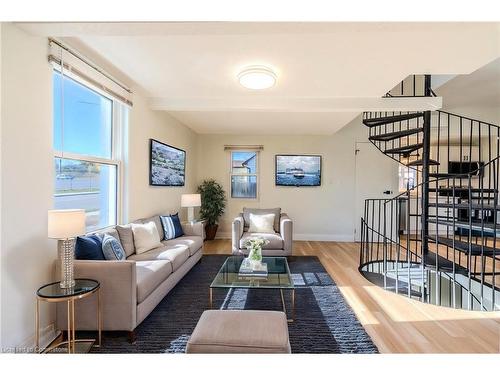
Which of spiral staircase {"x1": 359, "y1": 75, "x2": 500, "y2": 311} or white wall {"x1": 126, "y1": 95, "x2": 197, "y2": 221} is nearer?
spiral staircase {"x1": 359, "y1": 75, "x2": 500, "y2": 311}

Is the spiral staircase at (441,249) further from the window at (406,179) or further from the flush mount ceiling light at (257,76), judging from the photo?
the flush mount ceiling light at (257,76)

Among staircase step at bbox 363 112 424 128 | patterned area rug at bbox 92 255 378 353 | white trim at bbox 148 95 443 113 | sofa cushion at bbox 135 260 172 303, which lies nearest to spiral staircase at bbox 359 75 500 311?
staircase step at bbox 363 112 424 128

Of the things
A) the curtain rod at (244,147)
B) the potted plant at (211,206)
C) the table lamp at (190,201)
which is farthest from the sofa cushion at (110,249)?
the curtain rod at (244,147)

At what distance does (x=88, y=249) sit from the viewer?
2.11 meters

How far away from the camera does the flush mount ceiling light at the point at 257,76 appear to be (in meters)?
2.49

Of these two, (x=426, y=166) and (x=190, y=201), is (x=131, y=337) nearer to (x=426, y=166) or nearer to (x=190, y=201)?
(x=190, y=201)

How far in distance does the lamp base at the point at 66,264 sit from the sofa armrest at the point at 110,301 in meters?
0.17

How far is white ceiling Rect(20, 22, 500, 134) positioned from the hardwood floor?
216 centimetres

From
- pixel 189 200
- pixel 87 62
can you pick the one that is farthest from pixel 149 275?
pixel 189 200

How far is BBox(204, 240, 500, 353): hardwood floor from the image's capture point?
1.96 m

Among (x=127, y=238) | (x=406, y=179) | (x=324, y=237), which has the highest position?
(x=406, y=179)

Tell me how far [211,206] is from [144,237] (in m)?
2.52

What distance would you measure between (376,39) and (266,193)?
4040 millimetres

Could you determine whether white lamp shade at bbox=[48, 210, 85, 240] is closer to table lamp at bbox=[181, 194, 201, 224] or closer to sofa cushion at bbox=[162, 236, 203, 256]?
sofa cushion at bbox=[162, 236, 203, 256]
